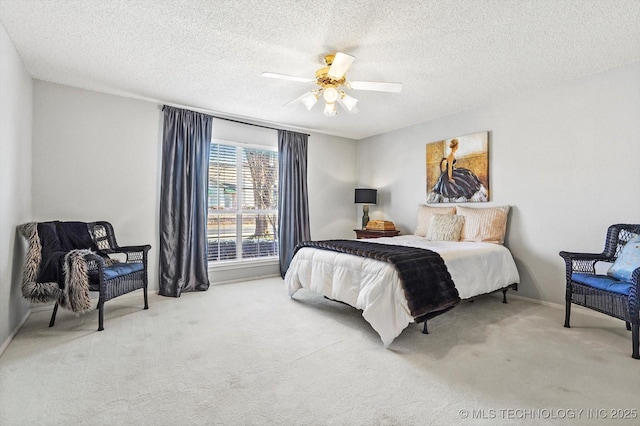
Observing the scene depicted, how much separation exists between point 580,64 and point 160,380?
174 inches

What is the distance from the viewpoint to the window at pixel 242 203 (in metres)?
4.63

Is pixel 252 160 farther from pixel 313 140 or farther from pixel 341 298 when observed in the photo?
pixel 341 298

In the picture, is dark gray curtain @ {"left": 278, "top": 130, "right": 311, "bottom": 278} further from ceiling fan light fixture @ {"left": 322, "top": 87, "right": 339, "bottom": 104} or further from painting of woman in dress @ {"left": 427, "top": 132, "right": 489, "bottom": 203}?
ceiling fan light fixture @ {"left": 322, "top": 87, "right": 339, "bottom": 104}

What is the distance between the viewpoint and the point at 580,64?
9.89ft

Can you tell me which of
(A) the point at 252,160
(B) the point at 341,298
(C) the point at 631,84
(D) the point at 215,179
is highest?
(C) the point at 631,84

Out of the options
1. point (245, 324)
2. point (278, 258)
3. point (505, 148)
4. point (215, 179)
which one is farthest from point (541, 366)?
point (215, 179)

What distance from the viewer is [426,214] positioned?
4621 millimetres

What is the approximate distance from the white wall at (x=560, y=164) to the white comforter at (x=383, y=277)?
0.40m

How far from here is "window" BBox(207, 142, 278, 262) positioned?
15.2 ft

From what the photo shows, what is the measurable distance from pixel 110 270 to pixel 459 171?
4355 mm

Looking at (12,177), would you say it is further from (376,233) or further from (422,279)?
(376,233)

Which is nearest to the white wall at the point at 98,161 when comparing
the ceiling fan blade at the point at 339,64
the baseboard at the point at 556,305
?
the ceiling fan blade at the point at 339,64

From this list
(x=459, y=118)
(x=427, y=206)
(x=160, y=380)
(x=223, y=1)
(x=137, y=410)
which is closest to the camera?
(x=137, y=410)

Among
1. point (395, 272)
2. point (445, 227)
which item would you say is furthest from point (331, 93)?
point (445, 227)
